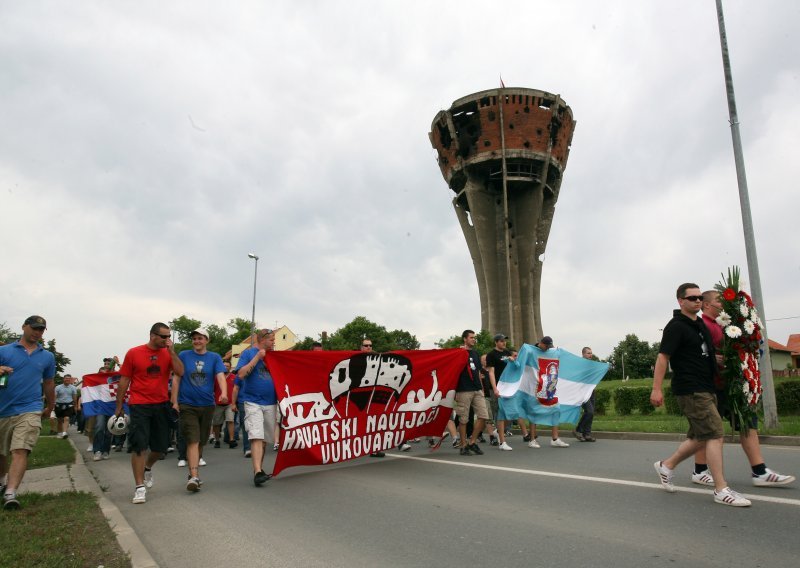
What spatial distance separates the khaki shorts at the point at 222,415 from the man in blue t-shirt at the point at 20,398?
7140 millimetres

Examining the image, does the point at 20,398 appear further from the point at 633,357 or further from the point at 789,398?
the point at 633,357

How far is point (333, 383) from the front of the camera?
334 inches

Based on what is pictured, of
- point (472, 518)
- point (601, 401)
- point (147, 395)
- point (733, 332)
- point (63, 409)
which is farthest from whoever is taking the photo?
point (601, 401)

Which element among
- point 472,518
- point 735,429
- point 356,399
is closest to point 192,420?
point 356,399

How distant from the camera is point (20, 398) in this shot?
6.28 meters

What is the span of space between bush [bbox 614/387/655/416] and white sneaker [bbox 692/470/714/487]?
50.3 feet

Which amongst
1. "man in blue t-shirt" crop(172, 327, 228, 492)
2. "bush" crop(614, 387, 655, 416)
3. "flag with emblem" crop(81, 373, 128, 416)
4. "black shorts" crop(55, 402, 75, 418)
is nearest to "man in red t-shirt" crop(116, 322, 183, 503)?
"man in blue t-shirt" crop(172, 327, 228, 492)

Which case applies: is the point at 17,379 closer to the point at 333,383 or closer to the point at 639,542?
the point at 333,383

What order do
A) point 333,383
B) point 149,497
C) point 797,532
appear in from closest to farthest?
point 797,532, point 149,497, point 333,383

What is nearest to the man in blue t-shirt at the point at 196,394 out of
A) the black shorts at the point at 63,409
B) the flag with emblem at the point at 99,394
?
the flag with emblem at the point at 99,394

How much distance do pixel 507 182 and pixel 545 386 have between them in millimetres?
45467

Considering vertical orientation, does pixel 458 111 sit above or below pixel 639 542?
above

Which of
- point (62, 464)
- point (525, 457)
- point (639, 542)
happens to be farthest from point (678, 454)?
point (62, 464)

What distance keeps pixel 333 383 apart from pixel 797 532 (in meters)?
5.97
